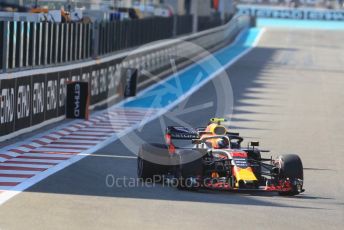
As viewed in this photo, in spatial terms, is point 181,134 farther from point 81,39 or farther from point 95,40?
point 95,40

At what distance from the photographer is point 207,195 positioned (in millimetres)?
13859

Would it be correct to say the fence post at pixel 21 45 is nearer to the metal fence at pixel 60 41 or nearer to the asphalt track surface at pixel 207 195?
the metal fence at pixel 60 41

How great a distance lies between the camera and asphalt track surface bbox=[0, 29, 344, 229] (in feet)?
37.7

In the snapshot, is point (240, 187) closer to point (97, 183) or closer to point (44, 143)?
point (97, 183)

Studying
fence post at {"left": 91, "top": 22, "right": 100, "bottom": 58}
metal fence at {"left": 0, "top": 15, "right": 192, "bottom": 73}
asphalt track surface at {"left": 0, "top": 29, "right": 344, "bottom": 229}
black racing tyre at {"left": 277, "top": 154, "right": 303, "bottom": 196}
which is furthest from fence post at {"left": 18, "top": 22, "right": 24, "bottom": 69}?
black racing tyre at {"left": 277, "top": 154, "right": 303, "bottom": 196}

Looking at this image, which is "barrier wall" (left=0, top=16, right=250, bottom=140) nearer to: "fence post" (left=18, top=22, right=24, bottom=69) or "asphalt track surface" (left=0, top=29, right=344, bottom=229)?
"fence post" (left=18, top=22, right=24, bottom=69)

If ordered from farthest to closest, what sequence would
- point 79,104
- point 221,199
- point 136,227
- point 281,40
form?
1. point 281,40
2. point 79,104
3. point 221,199
4. point 136,227

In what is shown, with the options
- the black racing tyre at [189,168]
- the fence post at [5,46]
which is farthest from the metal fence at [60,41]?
the black racing tyre at [189,168]

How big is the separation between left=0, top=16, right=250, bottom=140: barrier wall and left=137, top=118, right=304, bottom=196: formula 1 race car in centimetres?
514

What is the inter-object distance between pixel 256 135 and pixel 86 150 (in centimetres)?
510

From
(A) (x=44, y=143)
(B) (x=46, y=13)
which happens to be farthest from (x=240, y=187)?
(B) (x=46, y=13)

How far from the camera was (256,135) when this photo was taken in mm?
22859

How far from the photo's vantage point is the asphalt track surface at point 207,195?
11.5 metres

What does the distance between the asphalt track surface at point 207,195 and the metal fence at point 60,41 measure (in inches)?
105
